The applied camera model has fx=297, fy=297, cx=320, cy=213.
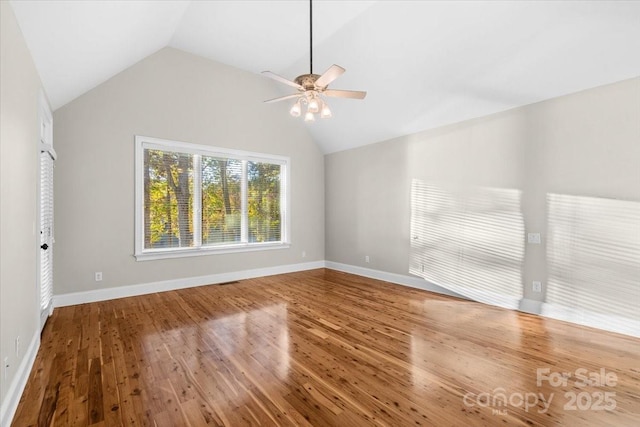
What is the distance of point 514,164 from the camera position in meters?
3.94

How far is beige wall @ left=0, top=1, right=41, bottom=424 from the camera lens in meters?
1.84

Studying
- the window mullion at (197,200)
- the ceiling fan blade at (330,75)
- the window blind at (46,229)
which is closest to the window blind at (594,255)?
the ceiling fan blade at (330,75)

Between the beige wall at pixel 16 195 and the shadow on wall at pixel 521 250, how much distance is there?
486 cm

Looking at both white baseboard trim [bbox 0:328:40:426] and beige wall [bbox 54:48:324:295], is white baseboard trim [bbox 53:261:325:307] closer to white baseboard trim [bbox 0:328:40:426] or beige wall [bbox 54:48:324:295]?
beige wall [bbox 54:48:324:295]

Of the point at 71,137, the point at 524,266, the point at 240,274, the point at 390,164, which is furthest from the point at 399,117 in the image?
the point at 71,137

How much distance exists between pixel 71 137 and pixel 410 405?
509 cm

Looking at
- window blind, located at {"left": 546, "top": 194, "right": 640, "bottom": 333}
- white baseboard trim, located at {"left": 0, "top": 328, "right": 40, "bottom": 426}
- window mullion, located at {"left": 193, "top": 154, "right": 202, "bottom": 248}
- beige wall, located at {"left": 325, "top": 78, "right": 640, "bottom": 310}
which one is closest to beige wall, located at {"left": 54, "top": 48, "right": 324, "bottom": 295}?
window mullion, located at {"left": 193, "top": 154, "right": 202, "bottom": 248}

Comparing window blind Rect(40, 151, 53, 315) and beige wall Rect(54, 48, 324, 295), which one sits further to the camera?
beige wall Rect(54, 48, 324, 295)

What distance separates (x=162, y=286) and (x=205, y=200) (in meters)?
1.58

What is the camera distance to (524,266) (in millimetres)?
3852

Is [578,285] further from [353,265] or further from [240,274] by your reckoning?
[240,274]

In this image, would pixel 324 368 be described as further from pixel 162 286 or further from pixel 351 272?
pixel 351 272

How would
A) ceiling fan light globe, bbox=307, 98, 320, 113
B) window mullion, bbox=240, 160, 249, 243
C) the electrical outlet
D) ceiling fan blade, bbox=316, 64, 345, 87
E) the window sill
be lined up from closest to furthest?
ceiling fan blade, bbox=316, 64, 345, 87
ceiling fan light globe, bbox=307, 98, 320, 113
the electrical outlet
the window sill
window mullion, bbox=240, 160, 249, 243

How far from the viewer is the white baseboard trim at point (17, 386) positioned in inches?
69.6
